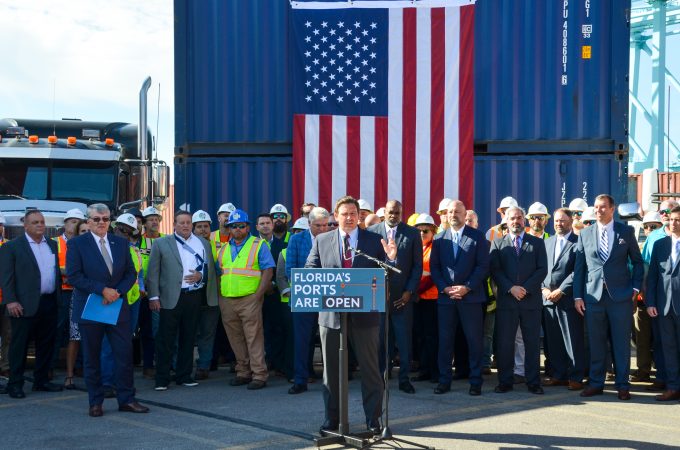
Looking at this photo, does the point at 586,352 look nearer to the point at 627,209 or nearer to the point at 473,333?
the point at 473,333

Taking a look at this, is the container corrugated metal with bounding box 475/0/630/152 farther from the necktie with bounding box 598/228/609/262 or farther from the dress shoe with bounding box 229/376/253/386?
the dress shoe with bounding box 229/376/253/386

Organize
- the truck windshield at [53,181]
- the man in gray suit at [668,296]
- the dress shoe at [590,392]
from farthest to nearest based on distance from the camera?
the truck windshield at [53,181] → the dress shoe at [590,392] → the man in gray suit at [668,296]

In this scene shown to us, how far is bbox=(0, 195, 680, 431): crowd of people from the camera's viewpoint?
7.87 m

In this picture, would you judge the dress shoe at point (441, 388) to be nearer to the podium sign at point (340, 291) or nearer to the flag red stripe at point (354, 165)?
the podium sign at point (340, 291)

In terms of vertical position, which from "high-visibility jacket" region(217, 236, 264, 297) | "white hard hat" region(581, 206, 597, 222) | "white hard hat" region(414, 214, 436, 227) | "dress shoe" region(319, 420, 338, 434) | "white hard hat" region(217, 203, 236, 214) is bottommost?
"dress shoe" region(319, 420, 338, 434)

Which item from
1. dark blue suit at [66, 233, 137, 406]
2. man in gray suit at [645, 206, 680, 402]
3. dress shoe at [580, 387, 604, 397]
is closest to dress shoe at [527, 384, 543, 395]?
dress shoe at [580, 387, 604, 397]

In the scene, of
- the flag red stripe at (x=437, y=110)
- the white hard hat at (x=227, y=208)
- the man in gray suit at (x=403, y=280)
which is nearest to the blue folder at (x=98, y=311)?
the man in gray suit at (x=403, y=280)

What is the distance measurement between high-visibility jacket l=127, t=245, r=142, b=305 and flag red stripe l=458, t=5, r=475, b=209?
4187 mm

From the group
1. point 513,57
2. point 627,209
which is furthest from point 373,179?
point 627,209

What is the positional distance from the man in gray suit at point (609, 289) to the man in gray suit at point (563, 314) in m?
0.35

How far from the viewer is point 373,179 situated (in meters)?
10.9

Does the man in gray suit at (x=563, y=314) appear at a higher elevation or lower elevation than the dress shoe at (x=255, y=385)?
higher

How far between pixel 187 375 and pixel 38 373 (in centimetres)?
Answer: 152

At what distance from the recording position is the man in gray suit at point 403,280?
27.1 ft
